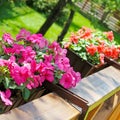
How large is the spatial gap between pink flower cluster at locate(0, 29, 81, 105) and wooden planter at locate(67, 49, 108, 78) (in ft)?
2.61

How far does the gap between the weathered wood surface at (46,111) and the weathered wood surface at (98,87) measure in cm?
15

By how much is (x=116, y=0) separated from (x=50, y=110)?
4.52 meters

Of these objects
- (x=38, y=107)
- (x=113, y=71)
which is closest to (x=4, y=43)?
(x=38, y=107)

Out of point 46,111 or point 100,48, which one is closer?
point 46,111

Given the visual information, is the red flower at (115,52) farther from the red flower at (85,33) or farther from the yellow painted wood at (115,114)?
the yellow painted wood at (115,114)

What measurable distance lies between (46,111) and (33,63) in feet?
1.29

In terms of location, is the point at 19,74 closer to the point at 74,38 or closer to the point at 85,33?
the point at 74,38

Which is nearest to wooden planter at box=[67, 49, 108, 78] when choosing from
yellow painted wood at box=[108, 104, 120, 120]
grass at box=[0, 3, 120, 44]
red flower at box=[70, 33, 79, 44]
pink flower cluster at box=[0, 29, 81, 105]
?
red flower at box=[70, 33, 79, 44]

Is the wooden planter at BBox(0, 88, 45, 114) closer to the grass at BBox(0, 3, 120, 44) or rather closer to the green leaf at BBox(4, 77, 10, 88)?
the green leaf at BBox(4, 77, 10, 88)

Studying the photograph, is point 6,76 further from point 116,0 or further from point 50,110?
point 116,0

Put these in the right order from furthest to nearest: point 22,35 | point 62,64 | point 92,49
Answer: point 92,49 < point 22,35 < point 62,64

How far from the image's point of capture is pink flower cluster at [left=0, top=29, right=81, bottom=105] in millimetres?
2027

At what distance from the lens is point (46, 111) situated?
1.84 meters

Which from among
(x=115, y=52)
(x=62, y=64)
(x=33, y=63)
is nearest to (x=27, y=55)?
(x=33, y=63)
